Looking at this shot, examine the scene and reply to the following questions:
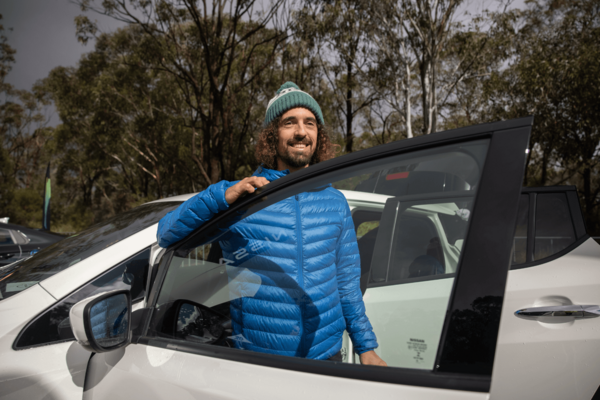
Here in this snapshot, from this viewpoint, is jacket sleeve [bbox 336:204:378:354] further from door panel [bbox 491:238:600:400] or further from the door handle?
the door handle

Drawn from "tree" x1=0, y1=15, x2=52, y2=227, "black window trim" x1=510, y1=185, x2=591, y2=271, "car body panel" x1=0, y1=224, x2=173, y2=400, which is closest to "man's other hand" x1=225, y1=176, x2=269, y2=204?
"car body panel" x1=0, y1=224, x2=173, y2=400

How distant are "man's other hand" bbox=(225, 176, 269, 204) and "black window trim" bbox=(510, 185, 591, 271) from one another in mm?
1078

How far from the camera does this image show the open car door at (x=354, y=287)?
81 cm

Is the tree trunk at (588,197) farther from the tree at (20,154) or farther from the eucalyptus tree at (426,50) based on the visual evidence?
the tree at (20,154)

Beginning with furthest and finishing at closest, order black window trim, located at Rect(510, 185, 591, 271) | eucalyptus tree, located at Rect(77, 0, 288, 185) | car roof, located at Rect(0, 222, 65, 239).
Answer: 1. eucalyptus tree, located at Rect(77, 0, 288, 185)
2. car roof, located at Rect(0, 222, 65, 239)
3. black window trim, located at Rect(510, 185, 591, 271)

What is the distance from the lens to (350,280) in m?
1.39

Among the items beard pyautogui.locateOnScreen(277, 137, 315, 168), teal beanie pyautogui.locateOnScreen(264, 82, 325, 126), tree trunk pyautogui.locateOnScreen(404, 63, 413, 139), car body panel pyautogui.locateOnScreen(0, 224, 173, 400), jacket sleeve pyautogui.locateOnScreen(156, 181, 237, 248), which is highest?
tree trunk pyautogui.locateOnScreen(404, 63, 413, 139)

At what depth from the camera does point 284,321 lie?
1153mm

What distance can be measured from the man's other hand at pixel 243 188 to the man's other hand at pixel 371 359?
21.1 inches

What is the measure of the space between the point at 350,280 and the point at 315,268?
21cm

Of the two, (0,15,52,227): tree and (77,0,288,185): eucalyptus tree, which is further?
(0,15,52,227): tree

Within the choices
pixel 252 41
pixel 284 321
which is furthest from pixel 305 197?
pixel 252 41

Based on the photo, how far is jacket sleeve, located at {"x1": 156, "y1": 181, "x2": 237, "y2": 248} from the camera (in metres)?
1.16

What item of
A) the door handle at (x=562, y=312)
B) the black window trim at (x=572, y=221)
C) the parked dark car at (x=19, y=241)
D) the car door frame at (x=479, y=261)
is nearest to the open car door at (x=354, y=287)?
the car door frame at (x=479, y=261)
